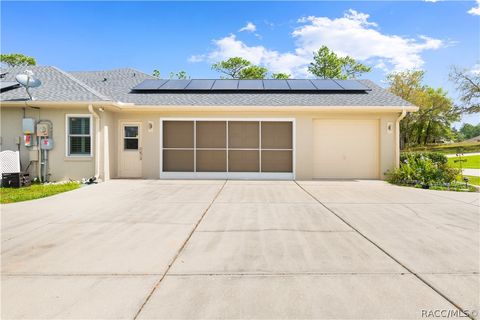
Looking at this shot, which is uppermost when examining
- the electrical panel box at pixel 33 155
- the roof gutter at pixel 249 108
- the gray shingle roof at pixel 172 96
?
the gray shingle roof at pixel 172 96

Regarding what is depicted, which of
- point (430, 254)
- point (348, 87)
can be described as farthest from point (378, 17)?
point (430, 254)

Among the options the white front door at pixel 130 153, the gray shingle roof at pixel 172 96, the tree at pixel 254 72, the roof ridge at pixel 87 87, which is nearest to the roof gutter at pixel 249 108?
the gray shingle roof at pixel 172 96

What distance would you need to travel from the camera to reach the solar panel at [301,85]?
1317cm

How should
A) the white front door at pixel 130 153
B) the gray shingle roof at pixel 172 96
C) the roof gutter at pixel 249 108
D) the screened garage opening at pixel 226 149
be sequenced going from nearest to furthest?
the gray shingle roof at pixel 172 96, the roof gutter at pixel 249 108, the white front door at pixel 130 153, the screened garage opening at pixel 226 149

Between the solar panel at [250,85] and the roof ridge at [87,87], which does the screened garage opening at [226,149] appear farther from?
the roof ridge at [87,87]

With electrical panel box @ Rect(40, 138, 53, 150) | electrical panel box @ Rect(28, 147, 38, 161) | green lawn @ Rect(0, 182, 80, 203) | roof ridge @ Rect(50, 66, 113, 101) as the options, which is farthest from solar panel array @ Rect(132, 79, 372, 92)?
green lawn @ Rect(0, 182, 80, 203)

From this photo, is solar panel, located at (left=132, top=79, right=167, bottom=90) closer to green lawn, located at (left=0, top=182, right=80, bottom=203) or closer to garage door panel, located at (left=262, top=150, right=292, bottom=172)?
green lawn, located at (left=0, top=182, right=80, bottom=203)

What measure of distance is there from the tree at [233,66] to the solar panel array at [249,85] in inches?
902

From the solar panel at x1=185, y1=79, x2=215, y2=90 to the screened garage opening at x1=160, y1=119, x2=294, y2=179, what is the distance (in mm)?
2343

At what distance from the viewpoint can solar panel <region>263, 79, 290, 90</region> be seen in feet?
43.4

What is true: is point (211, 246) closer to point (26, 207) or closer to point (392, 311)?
point (392, 311)

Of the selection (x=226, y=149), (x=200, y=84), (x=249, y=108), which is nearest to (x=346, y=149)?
(x=249, y=108)

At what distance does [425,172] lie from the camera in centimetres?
1020

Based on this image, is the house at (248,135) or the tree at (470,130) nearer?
the house at (248,135)
